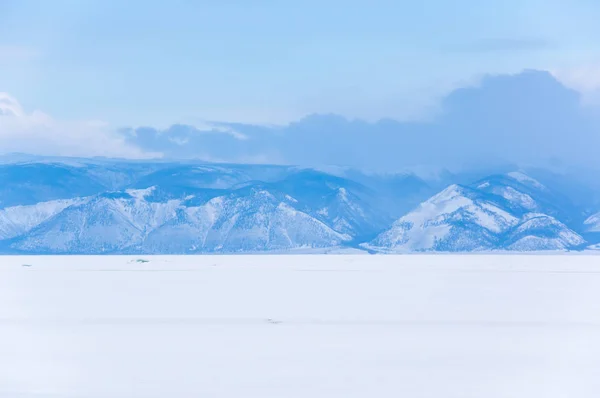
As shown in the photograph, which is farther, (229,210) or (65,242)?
(229,210)
